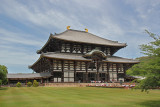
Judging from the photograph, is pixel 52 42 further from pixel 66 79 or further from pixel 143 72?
pixel 143 72

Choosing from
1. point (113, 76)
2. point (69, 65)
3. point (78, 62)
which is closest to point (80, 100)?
point (69, 65)

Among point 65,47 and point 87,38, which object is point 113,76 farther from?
point 65,47

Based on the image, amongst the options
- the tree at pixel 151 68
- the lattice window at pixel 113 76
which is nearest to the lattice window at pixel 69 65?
the lattice window at pixel 113 76

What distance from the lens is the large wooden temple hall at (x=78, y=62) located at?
38094 millimetres

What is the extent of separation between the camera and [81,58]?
132ft

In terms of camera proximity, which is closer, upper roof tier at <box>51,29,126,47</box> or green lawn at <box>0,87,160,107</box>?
green lawn at <box>0,87,160,107</box>

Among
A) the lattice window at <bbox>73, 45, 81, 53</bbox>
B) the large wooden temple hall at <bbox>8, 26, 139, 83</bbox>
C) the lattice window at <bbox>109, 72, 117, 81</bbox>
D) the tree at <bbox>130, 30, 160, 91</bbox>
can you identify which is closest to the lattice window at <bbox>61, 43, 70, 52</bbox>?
the large wooden temple hall at <bbox>8, 26, 139, 83</bbox>

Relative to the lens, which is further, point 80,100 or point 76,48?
point 76,48

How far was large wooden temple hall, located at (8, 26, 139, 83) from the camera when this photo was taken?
38094mm

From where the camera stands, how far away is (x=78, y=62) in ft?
133

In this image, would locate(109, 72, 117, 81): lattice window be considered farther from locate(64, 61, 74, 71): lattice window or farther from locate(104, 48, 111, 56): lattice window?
locate(64, 61, 74, 71): lattice window

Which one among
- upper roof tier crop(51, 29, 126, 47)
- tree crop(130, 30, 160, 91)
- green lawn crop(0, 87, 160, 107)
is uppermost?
upper roof tier crop(51, 29, 126, 47)

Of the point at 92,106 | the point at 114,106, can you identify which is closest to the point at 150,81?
the point at 114,106

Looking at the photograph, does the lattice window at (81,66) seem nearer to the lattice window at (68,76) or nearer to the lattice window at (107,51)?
the lattice window at (68,76)
